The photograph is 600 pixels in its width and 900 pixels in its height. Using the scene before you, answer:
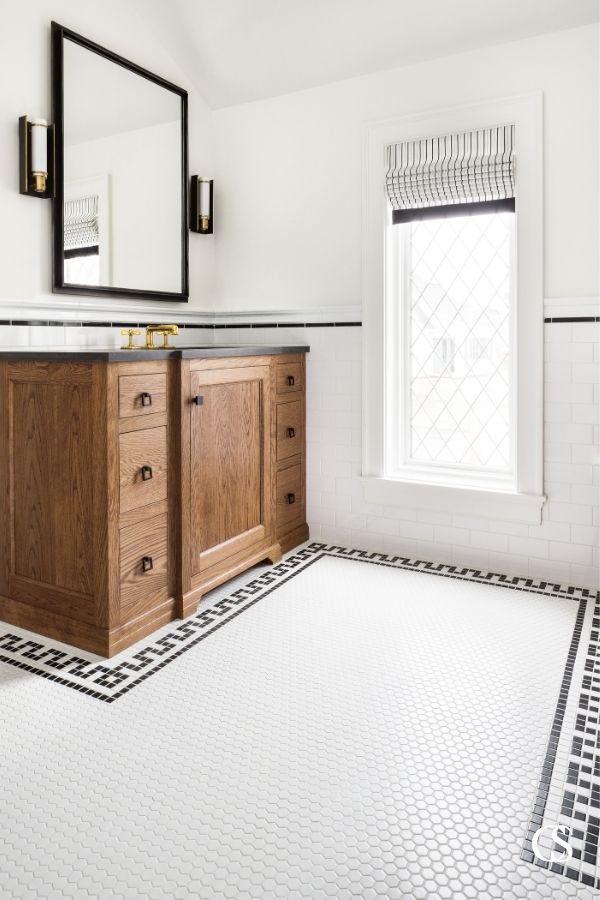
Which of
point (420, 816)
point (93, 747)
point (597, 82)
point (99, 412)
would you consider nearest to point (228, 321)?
point (99, 412)

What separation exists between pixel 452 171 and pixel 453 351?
0.81m

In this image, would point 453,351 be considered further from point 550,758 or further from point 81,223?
point 550,758

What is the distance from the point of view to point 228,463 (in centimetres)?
285

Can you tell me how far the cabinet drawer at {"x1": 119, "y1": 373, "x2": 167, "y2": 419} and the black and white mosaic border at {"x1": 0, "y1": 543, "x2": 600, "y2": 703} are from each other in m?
0.82

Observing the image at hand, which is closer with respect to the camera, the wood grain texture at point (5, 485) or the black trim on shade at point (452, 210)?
the wood grain texture at point (5, 485)

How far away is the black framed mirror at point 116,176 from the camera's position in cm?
272

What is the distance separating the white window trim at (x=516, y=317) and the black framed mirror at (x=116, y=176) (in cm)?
96

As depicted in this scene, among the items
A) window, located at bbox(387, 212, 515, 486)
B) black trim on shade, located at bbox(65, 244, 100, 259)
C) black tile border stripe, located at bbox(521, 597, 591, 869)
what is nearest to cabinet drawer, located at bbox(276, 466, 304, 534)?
window, located at bbox(387, 212, 515, 486)

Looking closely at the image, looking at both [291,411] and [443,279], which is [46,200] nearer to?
[291,411]

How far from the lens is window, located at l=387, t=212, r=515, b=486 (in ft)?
10.2

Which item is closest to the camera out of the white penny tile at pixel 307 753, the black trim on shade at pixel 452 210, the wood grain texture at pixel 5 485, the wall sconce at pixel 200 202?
the white penny tile at pixel 307 753

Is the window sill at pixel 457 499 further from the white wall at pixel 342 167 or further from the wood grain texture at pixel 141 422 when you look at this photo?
the wood grain texture at pixel 141 422

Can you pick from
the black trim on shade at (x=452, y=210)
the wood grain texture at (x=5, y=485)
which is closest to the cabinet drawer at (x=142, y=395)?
the wood grain texture at (x=5, y=485)

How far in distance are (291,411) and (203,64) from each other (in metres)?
1.79
